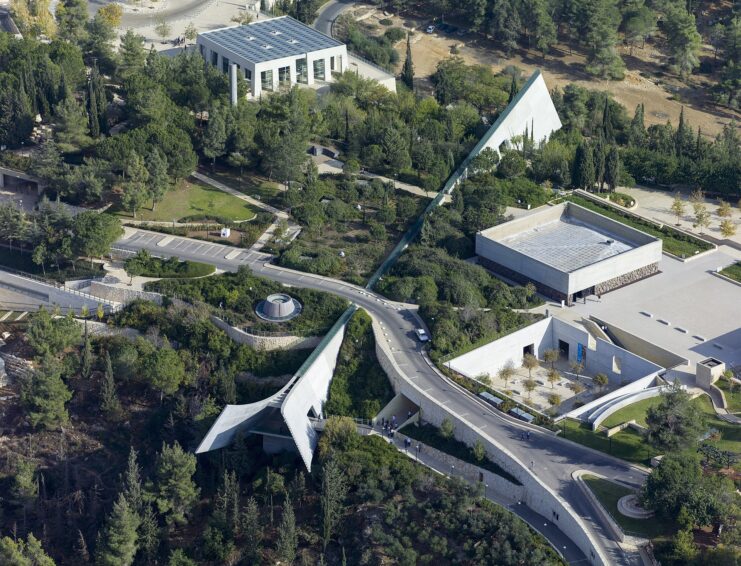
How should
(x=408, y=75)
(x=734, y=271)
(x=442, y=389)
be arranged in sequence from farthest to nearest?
1. (x=408, y=75)
2. (x=734, y=271)
3. (x=442, y=389)

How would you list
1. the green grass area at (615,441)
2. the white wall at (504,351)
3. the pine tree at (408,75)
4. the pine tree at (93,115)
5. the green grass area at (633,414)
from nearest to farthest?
the green grass area at (615,441) → the green grass area at (633,414) → the white wall at (504,351) → the pine tree at (93,115) → the pine tree at (408,75)

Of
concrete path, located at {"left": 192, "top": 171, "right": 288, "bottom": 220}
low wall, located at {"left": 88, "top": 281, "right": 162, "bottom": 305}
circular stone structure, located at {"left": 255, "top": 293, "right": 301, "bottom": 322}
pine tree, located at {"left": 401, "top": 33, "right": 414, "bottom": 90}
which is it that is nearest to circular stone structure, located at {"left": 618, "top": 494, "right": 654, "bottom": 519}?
circular stone structure, located at {"left": 255, "top": 293, "right": 301, "bottom": 322}

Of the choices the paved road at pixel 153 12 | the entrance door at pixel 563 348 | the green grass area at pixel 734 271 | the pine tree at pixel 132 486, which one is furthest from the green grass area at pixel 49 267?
the paved road at pixel 153 12

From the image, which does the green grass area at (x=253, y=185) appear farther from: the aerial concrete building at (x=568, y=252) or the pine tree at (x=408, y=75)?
the pine tree at (x=408, y=75)

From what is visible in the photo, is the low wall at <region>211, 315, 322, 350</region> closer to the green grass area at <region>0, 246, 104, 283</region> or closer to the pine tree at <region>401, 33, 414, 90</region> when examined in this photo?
the green grass area at <region>0, 246, 104, 283</region>

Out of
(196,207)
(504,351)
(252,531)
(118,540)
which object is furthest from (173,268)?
(252,531)

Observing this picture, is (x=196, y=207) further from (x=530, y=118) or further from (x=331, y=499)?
(x=331, y=499)

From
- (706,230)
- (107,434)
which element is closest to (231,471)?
(107,434)
